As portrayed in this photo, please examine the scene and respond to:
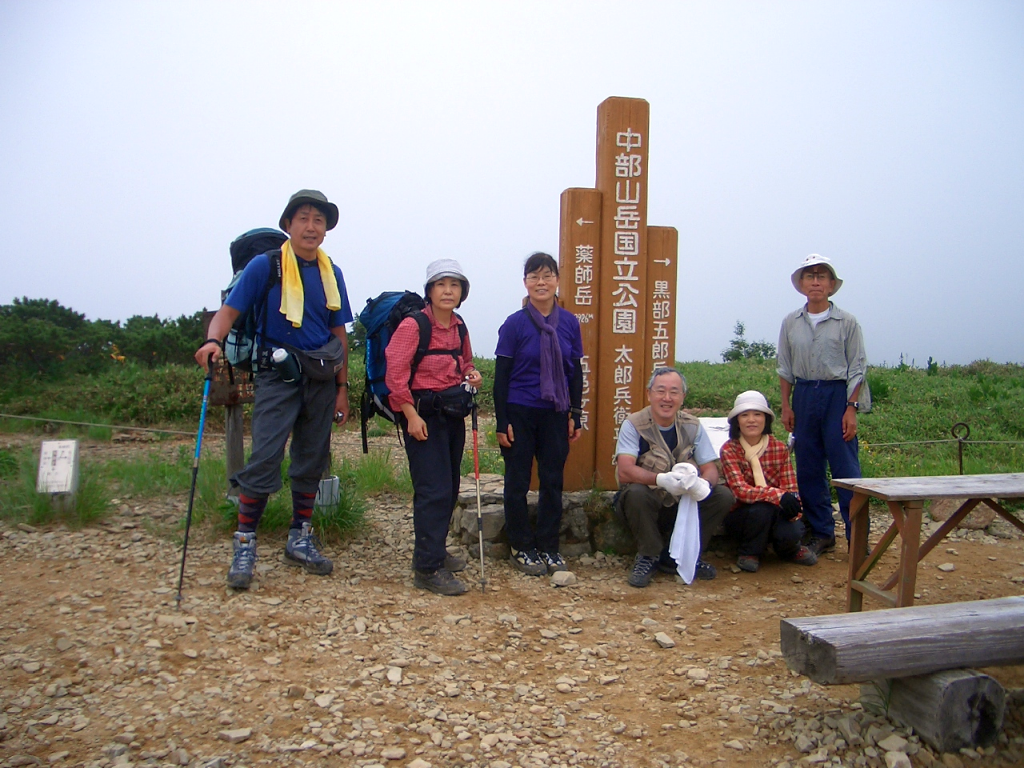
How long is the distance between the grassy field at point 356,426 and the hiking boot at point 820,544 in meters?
2.18

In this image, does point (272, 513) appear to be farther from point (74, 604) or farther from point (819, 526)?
point (819, 526)

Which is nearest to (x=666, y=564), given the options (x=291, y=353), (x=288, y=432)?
(x=288, y=432)

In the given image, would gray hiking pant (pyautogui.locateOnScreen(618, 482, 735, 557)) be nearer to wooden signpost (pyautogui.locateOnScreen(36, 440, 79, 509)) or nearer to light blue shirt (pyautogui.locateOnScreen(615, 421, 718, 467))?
light blue shirt (pyautogui.locateOnScreen(615, 421, 718, 467))

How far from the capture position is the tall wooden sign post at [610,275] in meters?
5.51

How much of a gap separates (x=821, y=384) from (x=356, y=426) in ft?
21.1

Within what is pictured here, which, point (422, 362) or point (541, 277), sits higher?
point (541, 277)

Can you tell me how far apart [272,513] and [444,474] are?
1392mm

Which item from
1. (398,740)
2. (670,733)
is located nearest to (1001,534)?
(670,733)

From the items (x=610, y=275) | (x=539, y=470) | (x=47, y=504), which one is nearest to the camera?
(x=539, y=470)

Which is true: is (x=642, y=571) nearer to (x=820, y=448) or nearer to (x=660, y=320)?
(x=820, y=448)

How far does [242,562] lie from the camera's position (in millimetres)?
4172

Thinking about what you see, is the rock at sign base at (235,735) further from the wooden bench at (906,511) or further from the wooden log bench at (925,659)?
the wooden bench at (906,511)

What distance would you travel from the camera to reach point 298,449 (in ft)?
14.7

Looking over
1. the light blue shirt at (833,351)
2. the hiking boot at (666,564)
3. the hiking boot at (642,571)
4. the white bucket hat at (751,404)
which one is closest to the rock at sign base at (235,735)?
the hiking boot at (642,571)
